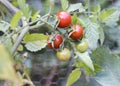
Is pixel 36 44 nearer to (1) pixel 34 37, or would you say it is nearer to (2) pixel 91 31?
(1) pixel 34 37

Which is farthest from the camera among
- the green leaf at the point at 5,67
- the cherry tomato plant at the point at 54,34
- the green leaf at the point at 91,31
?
the green leaf at the point at 91,31

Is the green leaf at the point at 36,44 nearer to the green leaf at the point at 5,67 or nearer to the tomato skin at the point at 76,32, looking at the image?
the tomato skin at the point at 76,32

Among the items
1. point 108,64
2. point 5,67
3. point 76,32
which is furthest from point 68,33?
point 5,67

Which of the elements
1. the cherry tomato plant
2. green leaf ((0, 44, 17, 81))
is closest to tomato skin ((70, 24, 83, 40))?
the cherry tomato plant

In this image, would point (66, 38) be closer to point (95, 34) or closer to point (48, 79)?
point (95, 34)

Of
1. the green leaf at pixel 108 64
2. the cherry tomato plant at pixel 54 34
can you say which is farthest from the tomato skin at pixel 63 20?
the green leaf at pixel 108 64

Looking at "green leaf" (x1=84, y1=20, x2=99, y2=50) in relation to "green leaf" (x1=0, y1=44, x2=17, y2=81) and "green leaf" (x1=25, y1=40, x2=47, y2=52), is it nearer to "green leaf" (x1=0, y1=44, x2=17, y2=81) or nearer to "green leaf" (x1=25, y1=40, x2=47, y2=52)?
"green leaf" (x1=25, y1=40, x2=47, y2=52)
